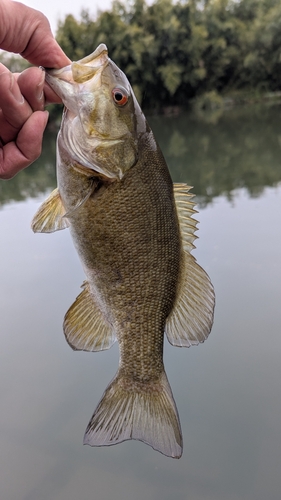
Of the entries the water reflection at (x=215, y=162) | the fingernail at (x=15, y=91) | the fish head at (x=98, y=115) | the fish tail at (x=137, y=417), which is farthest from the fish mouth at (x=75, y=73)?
the water reflection at (x=215, y=162)

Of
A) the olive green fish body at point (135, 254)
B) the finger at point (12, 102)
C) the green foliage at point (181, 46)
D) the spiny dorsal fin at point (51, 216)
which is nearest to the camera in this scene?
the finger at point (12, 102)

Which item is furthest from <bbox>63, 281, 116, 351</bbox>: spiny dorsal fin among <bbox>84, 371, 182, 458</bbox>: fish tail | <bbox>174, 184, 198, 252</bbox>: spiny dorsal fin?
<bbox>174, 184, 198, 252</bbox>: spiny dorsal fin

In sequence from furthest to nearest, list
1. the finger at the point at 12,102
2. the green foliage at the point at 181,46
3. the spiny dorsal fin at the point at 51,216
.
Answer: the green foliage at the point at 181,46 → the spiny dorsal fin at the point at 51,216 → the finger at the point at 12,102

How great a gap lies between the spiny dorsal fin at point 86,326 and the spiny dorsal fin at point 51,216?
0.30 metres

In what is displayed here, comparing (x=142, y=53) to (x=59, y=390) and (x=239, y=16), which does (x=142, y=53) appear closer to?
(x=239, y=16)

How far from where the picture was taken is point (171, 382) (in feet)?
14.6

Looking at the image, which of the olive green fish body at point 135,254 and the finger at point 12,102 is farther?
the olive green fish body at point 135,254

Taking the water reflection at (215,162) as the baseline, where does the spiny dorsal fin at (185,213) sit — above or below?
below

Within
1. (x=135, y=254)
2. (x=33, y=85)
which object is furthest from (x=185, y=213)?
(x=33, y=85)

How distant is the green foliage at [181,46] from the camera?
33531 millimetres

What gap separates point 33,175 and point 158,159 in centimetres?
1405

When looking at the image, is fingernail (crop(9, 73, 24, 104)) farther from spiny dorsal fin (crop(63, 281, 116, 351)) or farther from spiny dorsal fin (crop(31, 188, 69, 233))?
spiny dorsal fin (crop(63, 281, 116, 351))

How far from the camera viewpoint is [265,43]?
39.8 m

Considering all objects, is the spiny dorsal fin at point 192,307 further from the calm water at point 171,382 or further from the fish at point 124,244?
the calm water at point 171,382
